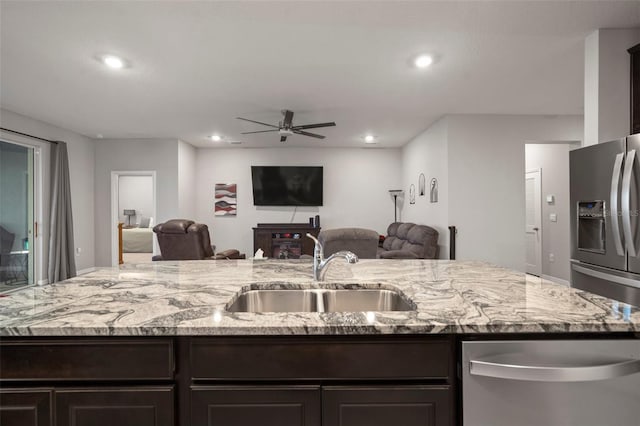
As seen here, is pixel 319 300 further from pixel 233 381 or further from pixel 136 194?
pixel 136 194

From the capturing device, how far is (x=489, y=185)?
4.91m

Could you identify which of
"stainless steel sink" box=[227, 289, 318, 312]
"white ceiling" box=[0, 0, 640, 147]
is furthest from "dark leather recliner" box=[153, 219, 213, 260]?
"stainless steel sink" box=[227, 289, 318, 312]

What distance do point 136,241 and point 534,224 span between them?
9.23 metres

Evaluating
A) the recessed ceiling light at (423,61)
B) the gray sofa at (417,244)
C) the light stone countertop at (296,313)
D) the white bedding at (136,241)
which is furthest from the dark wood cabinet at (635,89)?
the white bedding at (136,241)

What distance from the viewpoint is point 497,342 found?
0.97 metres

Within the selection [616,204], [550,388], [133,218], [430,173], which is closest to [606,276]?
[616,204]

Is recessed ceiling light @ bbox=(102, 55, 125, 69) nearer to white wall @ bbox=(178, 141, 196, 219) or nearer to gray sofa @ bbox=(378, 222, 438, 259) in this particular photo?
white wall @ bbox=(178, 141, 196, 219)

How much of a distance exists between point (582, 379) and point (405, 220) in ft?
20.5

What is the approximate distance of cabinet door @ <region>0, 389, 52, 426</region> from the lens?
3.17 feet

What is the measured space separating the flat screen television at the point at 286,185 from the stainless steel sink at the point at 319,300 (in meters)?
5.81

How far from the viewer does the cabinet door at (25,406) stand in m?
0.97

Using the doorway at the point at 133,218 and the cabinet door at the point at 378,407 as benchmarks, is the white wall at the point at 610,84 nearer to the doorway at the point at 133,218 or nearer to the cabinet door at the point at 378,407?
the cabinet door at the point at 378,407

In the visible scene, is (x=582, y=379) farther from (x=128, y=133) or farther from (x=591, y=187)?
(x=128, y=133)

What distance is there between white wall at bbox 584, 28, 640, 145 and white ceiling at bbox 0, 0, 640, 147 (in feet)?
0.43
